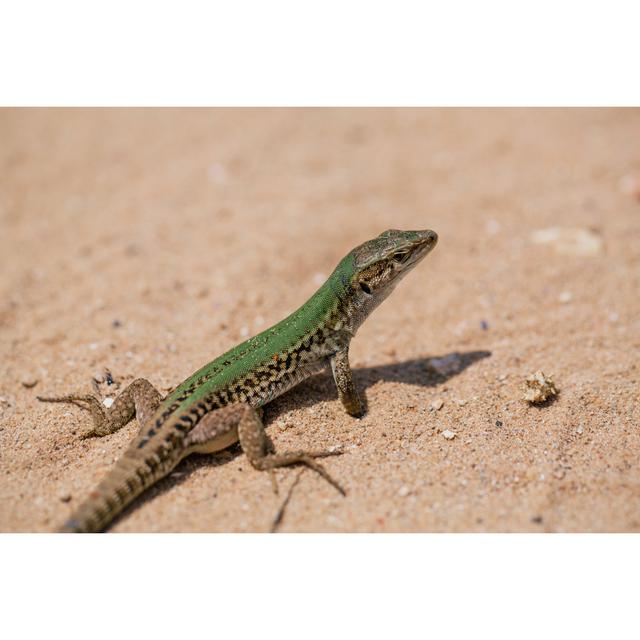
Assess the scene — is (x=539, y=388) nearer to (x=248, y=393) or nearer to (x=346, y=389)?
(x=346, y=389)

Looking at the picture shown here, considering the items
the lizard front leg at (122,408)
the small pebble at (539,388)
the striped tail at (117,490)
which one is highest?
the lizard front leg at (122,408)

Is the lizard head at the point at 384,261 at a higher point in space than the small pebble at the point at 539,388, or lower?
higher

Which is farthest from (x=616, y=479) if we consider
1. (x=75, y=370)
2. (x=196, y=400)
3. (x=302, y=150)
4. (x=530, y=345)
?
(x=302, y=150)

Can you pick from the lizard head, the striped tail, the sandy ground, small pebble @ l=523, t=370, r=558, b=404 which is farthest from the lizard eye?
the striped tail

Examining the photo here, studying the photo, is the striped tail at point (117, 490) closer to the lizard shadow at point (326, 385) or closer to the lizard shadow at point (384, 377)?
the lizard shadow at point (326, 385)

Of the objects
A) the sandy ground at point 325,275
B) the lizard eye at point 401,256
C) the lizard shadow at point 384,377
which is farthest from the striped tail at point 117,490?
the lizard eye at point 401,256

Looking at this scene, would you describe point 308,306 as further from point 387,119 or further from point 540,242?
point 387,119
